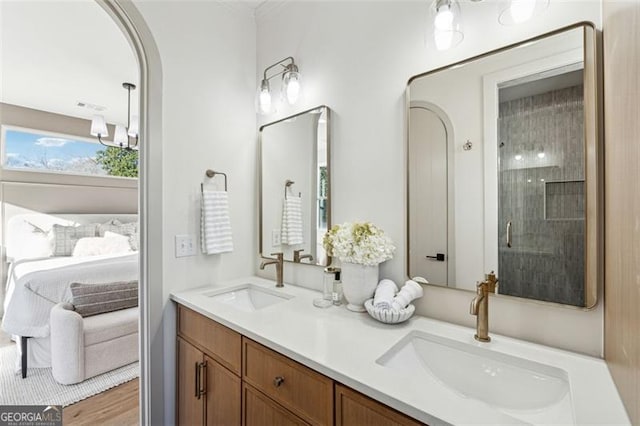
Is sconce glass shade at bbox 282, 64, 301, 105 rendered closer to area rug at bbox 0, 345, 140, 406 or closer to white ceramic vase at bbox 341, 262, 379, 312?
white ceramic vase at bbox 341, 262, 379, 312

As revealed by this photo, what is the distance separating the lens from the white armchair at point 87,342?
88.0 inches

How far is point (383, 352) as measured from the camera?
0.95 metres

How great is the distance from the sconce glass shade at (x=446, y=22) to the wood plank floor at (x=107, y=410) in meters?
2.70

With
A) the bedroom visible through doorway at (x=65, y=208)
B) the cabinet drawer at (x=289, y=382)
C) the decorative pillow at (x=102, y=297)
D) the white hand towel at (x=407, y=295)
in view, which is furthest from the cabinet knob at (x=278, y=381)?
the decorative pillow at (x=102, y=297)

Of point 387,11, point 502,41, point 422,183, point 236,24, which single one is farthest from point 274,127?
point 502,41

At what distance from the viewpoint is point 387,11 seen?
4.57 ft

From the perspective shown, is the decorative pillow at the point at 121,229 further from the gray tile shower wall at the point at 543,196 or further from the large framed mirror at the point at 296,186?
the gray tile shower wall at the point at 543,196

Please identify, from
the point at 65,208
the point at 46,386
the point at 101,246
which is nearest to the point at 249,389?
the point at 46,386

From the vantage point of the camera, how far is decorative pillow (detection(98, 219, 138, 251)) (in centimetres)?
444

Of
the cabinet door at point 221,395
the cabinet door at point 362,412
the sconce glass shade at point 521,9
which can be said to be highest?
the sconce glass shade at point 521,9

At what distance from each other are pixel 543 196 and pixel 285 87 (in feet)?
4.40

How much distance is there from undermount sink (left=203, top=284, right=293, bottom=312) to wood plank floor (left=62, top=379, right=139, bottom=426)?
108cm

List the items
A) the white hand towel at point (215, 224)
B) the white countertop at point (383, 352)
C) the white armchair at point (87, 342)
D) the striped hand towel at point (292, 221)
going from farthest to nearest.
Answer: the white armchair at point (87, 342) → the striped hand towel at point (292, 221) → the white hand towel at point (215, 224) → the white countertop at point (383, 352)

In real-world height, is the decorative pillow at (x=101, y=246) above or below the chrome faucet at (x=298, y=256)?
below
